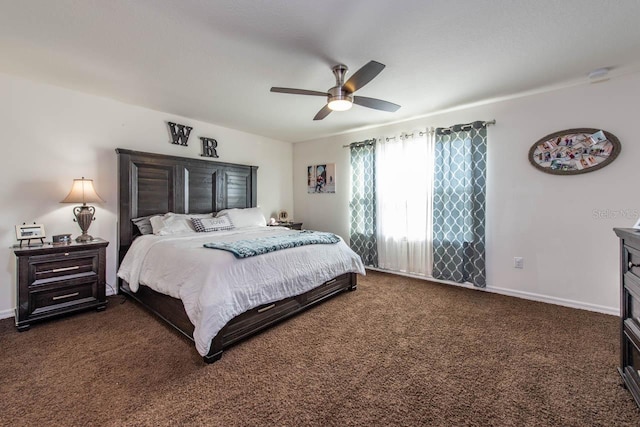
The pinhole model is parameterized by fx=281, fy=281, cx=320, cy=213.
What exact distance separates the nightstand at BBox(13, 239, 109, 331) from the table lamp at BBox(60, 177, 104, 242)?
160mm

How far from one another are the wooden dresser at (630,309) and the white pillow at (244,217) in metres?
3.79

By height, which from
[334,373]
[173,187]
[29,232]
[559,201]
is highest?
[173,187]

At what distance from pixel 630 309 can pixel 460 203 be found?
205 cm

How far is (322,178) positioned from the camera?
512cm

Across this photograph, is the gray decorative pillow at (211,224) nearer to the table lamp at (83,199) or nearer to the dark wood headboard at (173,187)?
the dark wood headboard at (173,187)

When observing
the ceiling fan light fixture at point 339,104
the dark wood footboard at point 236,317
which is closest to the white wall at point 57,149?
the dark wood footboard at point 236,317

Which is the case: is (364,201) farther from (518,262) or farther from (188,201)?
(188,201)

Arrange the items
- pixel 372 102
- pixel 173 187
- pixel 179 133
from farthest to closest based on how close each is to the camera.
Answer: pixel 179 133 → pixel 173 187 → pixel 372 102

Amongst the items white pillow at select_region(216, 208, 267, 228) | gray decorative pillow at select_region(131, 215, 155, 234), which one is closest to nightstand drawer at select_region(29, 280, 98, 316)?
gray decorative pillow at select_region(131, 215, 155, 234)

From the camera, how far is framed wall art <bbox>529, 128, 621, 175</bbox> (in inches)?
107

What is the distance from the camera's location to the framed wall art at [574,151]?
107 inches

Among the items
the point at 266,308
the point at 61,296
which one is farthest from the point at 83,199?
the point at 266,308

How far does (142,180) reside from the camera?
11.6 ft

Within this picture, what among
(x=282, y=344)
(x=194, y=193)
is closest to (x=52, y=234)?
(x=194, y=193)
